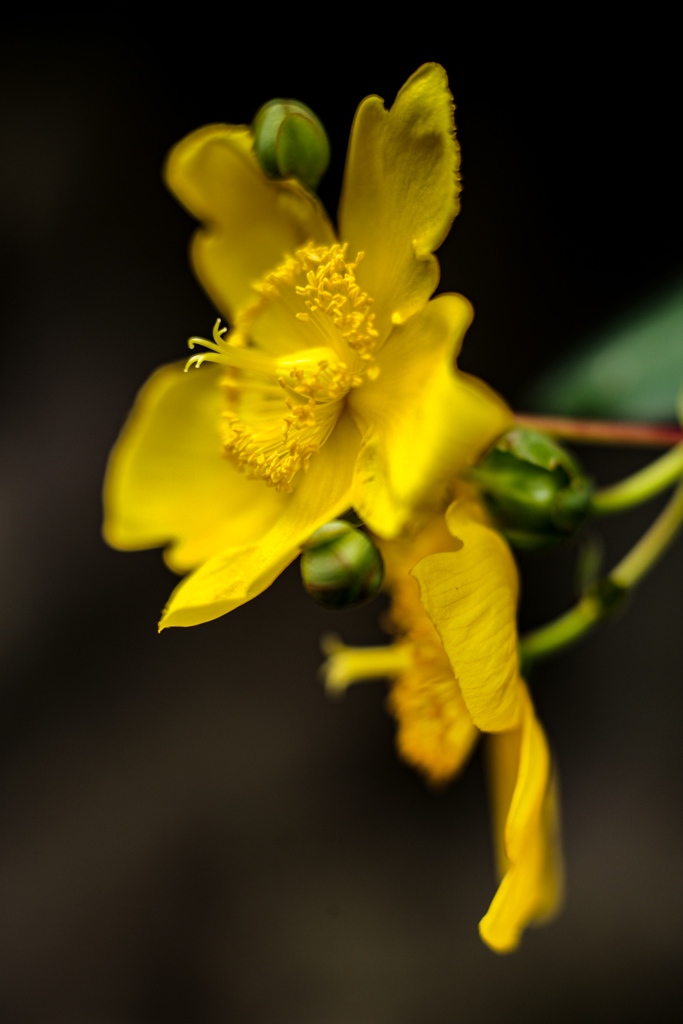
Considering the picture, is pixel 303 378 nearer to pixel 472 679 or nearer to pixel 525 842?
pixel 472 679

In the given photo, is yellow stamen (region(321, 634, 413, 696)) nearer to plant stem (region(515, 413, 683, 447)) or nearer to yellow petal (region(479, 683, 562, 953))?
yellow petal (region(479, 683, 562, 953))

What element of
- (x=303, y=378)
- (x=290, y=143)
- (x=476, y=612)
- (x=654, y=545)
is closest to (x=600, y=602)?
(x=654, y=545)

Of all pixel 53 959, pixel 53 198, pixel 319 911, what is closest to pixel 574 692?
pixel 319 911

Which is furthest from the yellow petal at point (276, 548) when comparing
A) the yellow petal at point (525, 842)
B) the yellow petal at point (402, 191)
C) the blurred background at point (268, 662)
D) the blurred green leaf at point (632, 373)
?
the blurred background at point (268, 662)

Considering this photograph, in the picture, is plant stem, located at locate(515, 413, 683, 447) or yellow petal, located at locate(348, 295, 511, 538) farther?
plant stem, located at locate(515, 413, 683, 447)

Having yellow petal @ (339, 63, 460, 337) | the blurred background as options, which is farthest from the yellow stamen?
the blurred background

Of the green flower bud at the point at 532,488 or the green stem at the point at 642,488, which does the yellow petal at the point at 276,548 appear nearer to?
the green flower bud at the point at 532,488
